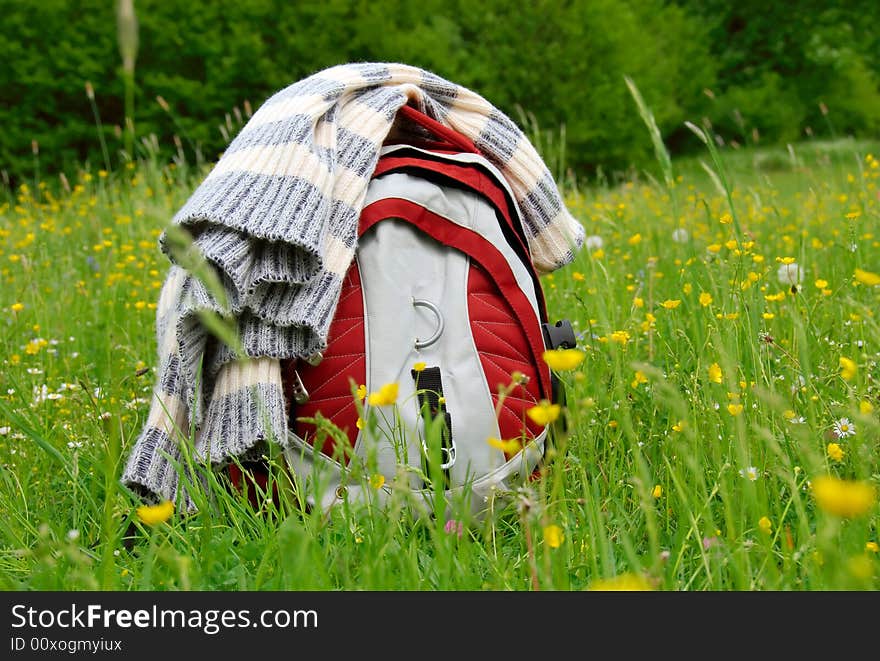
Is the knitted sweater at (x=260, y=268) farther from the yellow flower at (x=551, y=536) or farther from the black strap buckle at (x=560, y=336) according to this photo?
the yellow flower at (x=551, y=536)

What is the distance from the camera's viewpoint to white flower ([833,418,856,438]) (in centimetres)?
151

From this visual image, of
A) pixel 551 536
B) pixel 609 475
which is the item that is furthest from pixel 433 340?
pixel 551 536

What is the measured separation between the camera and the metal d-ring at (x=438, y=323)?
1557mm

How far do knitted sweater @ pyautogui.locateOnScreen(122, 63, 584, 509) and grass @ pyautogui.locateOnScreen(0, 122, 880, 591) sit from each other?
10cm

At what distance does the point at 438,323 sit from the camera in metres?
1.58

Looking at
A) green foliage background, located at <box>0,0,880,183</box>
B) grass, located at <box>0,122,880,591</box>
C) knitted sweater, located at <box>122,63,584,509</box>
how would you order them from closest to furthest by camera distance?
grass, located at <box>0,122,880,591</box> < knitted sweater, located at <box>122,63,584,509</box> < green foliage background, located at <box>0,0,880,183</box>

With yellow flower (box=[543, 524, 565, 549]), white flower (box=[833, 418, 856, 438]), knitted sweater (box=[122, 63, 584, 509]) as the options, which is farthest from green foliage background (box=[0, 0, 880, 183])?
yellow flower (box=[543, 524, 565, 549])

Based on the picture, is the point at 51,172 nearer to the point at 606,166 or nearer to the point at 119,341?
the point at 606,166

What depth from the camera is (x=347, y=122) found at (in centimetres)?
174

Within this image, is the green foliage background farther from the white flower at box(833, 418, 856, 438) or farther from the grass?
the white flower at box(833, 418, 856, 438)

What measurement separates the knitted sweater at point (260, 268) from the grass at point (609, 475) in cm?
10

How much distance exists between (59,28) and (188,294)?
9.57 metres
